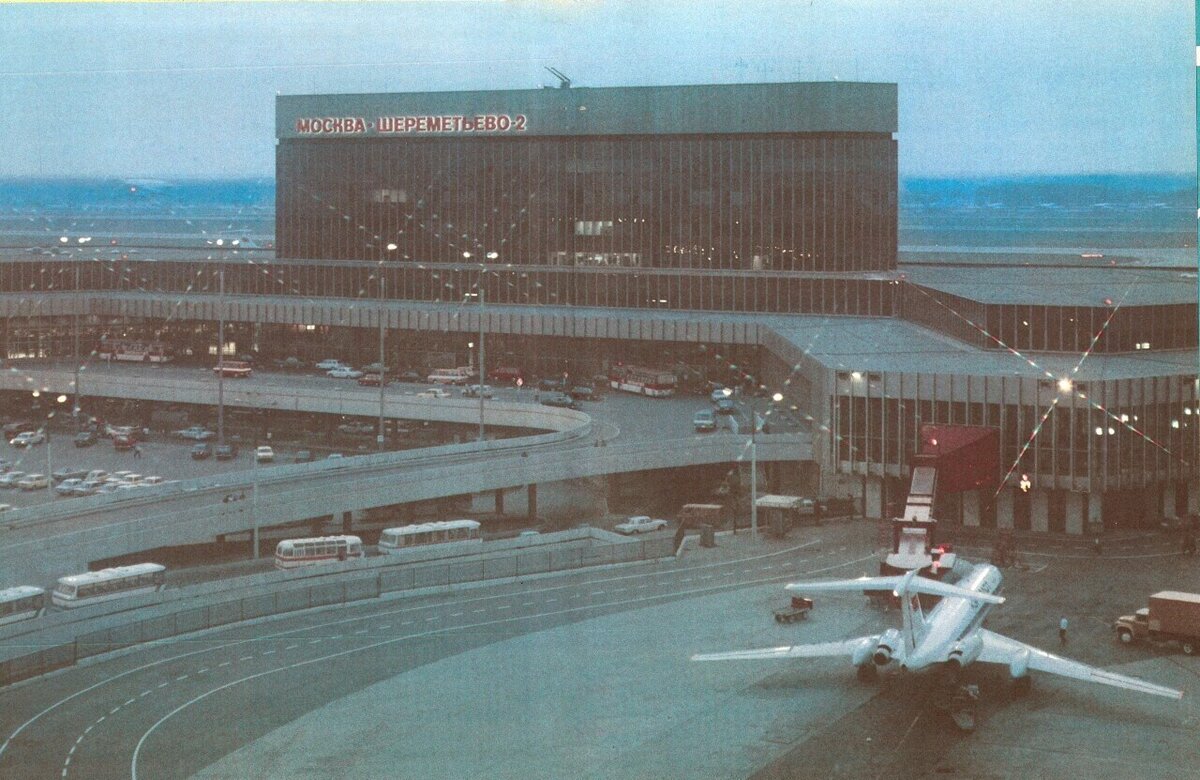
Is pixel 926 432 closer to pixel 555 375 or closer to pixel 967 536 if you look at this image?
pixel 967 536

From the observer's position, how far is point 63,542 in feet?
73.8

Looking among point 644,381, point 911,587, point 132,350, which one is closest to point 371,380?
point 644,381

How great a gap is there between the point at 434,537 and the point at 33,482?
379 inches

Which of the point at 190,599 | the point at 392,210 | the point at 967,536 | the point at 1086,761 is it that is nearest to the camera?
the point at 1086,761

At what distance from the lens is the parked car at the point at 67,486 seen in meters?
29.2

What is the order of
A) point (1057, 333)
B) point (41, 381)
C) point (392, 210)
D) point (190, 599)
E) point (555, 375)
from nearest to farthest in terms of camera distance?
point (190, 599)
point (1057, 333)
point (41, 381)
point (555, 375)
point (392, 210)

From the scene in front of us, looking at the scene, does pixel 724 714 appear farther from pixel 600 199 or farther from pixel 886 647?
pixel 600 199

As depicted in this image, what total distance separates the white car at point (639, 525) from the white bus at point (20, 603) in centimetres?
1092

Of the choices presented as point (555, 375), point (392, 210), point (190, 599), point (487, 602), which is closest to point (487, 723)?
point (487, 602)

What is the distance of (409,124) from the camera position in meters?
52.9

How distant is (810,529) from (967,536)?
113 inches

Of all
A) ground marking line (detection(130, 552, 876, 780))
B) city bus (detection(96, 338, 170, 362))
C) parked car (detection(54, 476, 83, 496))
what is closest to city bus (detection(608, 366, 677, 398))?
city bus (detection(96, 338, 170, 362))

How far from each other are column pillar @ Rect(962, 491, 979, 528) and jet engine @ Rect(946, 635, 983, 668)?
8.54 meters

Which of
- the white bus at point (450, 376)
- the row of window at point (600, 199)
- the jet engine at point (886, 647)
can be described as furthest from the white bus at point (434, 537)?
the row of window at point (600, 199)
